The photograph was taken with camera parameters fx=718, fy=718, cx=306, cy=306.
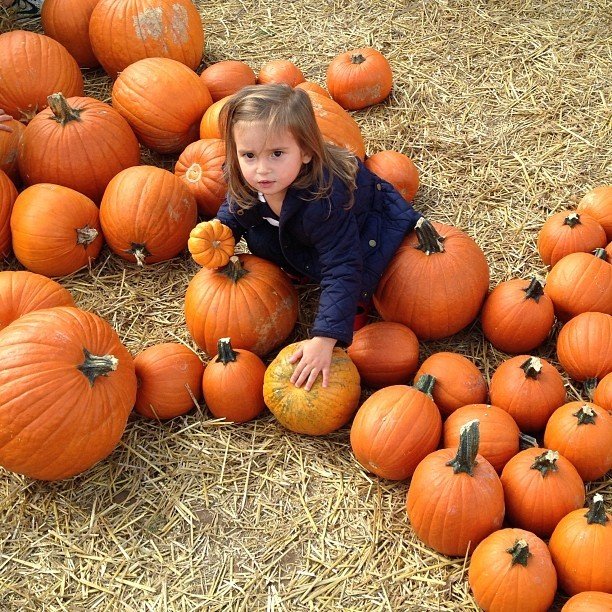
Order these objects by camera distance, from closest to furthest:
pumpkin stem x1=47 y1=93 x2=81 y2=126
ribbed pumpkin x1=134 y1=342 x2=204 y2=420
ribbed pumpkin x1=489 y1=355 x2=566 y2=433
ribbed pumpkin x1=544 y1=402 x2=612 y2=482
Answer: ribbed pumpkin x1=544 y1=402 x2=612 y2=482 → ribbed pumpkin x1=489 y1=355 x2=566 y2=433 → ribbed pumpkin x1=134 y1=342 x2=204 y2=420 → pumpkin stem x1=47 y1=93 x2=81 y2=126

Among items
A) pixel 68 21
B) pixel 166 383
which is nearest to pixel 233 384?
pixel 166 383

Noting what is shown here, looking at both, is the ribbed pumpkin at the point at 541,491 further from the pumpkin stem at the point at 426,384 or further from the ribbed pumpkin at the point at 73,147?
the ribbed pumpkin at the point at 73,147

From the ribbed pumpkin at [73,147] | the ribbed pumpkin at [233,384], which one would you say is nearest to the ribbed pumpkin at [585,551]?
the ribbed pumpkin at [233,384]

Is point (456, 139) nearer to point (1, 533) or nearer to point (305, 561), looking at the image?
point (305, 561)

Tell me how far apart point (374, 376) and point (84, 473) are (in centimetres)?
151

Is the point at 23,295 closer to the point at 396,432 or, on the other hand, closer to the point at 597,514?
the point at 396,432

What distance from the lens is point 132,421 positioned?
145 inches

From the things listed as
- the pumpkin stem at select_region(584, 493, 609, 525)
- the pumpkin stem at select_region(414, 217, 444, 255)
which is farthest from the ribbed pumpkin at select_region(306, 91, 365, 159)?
the pumpkin stem at select_region(584, 493, 609, 525)

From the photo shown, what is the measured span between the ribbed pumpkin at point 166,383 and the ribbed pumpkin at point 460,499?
1.27 meters

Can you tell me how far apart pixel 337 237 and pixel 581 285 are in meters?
1.33

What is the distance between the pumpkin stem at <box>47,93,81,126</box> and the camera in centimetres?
443

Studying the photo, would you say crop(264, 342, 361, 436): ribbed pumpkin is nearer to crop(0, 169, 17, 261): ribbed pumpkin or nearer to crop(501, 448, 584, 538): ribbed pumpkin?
crop(501, 448, 584, 538): ribbed pumpkin

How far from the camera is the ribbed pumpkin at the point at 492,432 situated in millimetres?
3180

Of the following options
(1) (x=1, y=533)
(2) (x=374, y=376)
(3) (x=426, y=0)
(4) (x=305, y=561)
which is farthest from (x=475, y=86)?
(1) (x=1, y=533)
